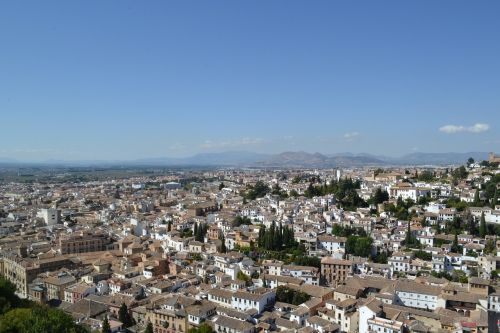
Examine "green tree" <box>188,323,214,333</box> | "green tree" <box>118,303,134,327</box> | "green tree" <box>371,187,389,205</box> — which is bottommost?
"green tree" <box>118,303,134,327</box>

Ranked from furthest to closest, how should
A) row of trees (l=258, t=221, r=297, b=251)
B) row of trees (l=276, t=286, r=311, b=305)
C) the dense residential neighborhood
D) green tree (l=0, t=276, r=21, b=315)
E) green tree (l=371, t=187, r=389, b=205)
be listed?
green tree (l=371, t=187, r=389, b=205), row of trees (l=258, t=221, r=297, b=251), row of trees (l=276, t=286, r=311, b=305), the dense residential neighborhood, green tree (l=0, t=276, r=21, b=315)

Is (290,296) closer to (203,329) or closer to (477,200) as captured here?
(203,329)

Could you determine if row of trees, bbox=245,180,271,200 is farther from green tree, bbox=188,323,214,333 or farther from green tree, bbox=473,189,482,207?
green tree, bbox=188,323,214,333

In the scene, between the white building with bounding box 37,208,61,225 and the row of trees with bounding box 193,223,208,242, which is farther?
the white building with bounding box 37,208,61,225

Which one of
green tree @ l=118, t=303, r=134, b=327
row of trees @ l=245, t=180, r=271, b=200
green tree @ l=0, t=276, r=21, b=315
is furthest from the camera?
row of trees @ l=245, t=180, r=271, b=200

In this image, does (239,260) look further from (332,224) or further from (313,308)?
(332,224)

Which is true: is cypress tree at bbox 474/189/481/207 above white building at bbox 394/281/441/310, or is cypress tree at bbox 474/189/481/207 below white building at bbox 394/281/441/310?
above

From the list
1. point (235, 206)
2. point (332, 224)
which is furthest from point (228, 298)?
point (235, 206)

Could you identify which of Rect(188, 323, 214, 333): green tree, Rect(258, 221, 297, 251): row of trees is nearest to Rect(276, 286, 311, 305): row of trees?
Rect(188, 323, 214, 333): green tree

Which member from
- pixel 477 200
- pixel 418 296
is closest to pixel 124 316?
pixel 418 296

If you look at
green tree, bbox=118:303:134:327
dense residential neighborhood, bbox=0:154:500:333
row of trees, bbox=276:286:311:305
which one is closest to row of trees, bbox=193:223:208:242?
dense residential neighborhood, bbox=0:154:500:333
